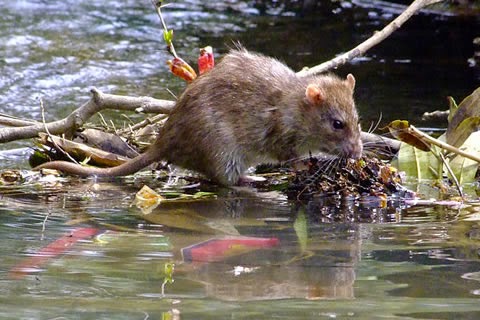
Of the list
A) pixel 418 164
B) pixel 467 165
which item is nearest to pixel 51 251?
pixel 418 164

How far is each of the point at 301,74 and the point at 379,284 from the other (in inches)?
125

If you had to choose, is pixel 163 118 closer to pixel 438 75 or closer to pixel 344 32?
pixel 438 75

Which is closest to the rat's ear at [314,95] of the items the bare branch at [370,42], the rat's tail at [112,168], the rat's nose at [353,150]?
the rat's nose at [353,150]

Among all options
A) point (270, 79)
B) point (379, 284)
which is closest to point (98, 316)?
point (379, 284)

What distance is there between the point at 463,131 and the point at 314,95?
0.91m

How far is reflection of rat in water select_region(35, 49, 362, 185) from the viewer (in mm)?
6148

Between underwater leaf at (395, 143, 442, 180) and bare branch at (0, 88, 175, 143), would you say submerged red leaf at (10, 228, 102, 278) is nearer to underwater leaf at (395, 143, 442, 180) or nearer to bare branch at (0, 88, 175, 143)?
bare branch at (0, 88, 175, 143)

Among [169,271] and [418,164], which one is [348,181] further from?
[169,271]

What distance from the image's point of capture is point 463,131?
20.1 feet

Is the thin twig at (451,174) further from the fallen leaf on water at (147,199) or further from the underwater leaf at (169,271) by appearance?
the underwater leaf at (169,271)

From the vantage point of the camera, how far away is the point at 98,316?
11.0 feet

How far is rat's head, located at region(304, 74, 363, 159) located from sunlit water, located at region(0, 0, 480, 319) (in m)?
0.47

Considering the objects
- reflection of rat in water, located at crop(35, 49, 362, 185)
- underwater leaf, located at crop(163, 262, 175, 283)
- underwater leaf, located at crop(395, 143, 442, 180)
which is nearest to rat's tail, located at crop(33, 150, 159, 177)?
reflection of rat in water, located at crop(35, 49, 362, 185)

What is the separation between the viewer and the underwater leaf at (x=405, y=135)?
5.73 m
